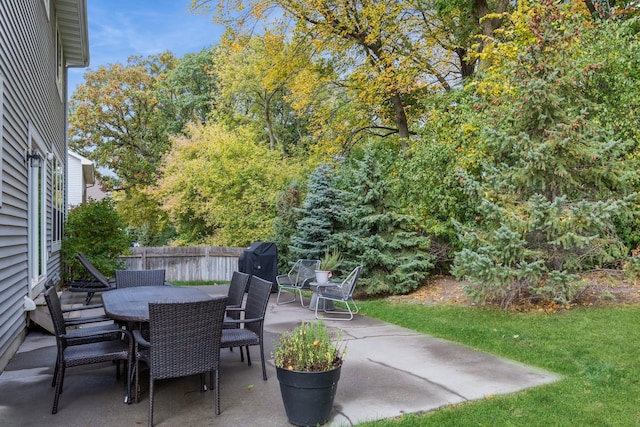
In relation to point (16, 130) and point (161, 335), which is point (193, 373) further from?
point (16, 130)

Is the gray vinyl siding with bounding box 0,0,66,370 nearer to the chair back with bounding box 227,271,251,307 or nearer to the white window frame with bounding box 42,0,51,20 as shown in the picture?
the white window frame with bounding box 42,0,51,20

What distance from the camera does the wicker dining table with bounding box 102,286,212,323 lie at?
3750mm

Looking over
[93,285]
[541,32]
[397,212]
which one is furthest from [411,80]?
[93,285]

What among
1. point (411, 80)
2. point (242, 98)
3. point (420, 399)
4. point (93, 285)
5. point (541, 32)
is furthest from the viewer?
point (242, 98)

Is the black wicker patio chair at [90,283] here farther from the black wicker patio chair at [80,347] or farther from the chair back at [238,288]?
the black wicker patio chair at [80,347]

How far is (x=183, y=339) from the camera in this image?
3.44m

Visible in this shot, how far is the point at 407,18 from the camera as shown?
14.0 m

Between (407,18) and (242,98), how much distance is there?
38.5 feet

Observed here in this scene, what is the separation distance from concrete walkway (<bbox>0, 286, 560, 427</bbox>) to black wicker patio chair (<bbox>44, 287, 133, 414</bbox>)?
7.6 inches

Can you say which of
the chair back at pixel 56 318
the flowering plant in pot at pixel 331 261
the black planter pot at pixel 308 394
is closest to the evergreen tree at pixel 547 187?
the flowering plant in pot at pixel 331 261

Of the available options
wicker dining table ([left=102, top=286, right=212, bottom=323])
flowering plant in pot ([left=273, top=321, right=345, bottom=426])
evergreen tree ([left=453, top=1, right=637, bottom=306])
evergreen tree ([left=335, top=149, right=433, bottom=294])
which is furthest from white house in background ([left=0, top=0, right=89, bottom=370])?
evergreen tree ([left=453, top=1, right=637, bottom=306])

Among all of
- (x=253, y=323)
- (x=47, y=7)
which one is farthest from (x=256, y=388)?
(x=47, y=7)

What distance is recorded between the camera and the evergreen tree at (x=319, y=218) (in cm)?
1094

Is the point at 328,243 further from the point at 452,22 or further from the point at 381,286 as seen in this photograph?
the point at 452,22
